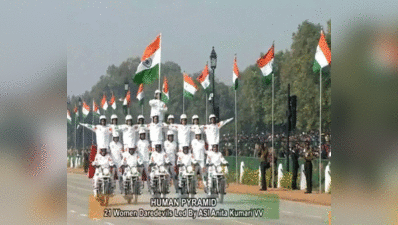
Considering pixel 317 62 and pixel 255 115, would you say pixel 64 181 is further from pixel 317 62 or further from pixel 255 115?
pixel 255 115

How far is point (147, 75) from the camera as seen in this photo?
82.0 ft

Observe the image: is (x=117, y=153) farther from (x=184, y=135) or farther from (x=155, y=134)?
(x=184, y=135)

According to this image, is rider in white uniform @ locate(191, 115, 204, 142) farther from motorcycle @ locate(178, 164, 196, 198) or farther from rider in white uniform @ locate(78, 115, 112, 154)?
rider in white uniform @ locate(78, 115, 112, 154)

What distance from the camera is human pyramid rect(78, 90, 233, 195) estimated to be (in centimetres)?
2252

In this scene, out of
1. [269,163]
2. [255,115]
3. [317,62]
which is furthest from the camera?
[255,115]

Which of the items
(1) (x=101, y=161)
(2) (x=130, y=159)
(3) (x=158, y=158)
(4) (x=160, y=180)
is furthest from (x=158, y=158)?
(1) (x=101, y=161)

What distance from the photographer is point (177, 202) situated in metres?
22.6

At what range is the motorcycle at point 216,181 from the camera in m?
22.4

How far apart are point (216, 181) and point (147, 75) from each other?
4675mm

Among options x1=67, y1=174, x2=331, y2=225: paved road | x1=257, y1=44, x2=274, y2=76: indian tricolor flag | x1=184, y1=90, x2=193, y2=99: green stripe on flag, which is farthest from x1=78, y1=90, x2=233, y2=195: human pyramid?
x1=184, y1=90, x2=193, y2=99: green stripe on flag

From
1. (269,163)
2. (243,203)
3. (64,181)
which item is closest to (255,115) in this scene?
(269,163)

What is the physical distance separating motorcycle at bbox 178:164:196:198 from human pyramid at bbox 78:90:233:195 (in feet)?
0.61

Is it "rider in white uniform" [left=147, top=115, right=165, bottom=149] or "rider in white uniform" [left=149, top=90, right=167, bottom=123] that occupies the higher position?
"rider in white uniform" [left=149, top=90, right=167, bottom=123]

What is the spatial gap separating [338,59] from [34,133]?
1901 mm
